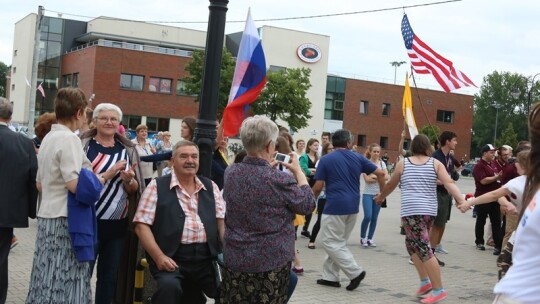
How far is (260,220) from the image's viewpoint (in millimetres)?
4469

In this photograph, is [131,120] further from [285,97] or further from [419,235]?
[419,235]

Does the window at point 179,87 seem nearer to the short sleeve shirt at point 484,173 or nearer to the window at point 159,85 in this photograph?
the window at point 159,85

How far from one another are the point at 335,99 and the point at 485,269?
53.9 m

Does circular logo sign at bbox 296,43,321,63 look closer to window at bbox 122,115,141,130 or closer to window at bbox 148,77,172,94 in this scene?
window at bbox 148,77,172,94

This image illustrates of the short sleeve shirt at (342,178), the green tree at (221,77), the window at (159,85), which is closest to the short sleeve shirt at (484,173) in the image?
the short sleeve shirt at (342,178)

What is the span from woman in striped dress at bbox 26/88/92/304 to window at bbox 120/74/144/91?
49553 mm

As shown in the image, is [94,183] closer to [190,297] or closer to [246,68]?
[190,297]

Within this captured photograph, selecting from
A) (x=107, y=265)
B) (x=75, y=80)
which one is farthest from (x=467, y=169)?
(x=107, y=265)

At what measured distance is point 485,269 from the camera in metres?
10.4

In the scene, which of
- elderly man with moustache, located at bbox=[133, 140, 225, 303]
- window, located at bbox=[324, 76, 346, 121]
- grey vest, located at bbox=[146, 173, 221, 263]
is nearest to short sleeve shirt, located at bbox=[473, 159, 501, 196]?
elderly man with moustache, located at bbox=[133, 140, 225, 303]

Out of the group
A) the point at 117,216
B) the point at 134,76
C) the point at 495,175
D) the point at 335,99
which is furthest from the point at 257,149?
the point at 335,99

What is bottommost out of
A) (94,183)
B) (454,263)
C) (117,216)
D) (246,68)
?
(454,263)

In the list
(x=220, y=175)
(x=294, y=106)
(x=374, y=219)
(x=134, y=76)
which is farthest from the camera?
(x=134, y=76)

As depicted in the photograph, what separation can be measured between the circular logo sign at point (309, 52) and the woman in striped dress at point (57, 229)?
5679cm
